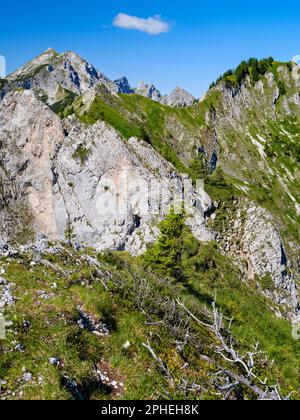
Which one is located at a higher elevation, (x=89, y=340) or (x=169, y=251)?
(x=169, y=251)

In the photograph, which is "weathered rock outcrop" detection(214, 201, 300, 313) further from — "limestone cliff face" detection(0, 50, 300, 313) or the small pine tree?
the small pine tree

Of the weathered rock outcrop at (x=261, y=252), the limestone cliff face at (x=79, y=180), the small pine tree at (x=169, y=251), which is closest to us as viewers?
the small pine tree at (x=169, y=251)

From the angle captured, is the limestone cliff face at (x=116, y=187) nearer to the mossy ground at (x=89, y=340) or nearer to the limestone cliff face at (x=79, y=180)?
the limestone cliff face at (x=79, y=180)

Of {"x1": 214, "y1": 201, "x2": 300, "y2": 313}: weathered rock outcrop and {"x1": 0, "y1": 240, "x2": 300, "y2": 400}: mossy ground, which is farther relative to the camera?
{"x1": 214, "y1": 201, "x2": 300, "y2": 313}: weathered rock outcrop

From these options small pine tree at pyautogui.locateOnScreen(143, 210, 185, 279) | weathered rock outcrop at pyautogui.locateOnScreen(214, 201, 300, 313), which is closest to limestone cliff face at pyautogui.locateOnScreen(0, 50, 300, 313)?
weathered rock outcrop at pyautogui.locateOnScreen(214, 201, 300, 313)

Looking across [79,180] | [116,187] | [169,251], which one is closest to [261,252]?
[116,187]

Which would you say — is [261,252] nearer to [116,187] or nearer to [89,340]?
[116,187]

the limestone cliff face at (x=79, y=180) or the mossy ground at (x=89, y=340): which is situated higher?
the limestone cliff face at (x=79, y=180)

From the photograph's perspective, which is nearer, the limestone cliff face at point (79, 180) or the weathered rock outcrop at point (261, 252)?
the weathered rock outcrop at point (261, 252)

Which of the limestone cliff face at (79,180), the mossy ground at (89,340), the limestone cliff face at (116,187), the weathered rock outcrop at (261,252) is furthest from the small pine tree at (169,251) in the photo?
the weathered rock outcrop at (261,252)

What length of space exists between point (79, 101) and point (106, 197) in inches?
983

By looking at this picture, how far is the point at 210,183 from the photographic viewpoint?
67375mm

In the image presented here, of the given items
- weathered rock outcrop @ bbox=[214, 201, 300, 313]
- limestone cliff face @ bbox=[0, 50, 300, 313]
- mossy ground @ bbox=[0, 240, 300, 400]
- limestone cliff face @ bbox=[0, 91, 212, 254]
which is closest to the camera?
mossy ground @ bbox=[0, 240, 300, 400]

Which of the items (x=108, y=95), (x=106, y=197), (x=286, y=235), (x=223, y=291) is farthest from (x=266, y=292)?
(x=108, y=95)
